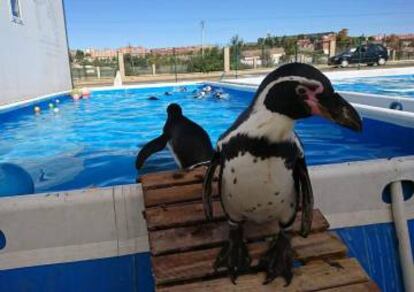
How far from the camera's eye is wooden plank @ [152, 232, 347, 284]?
6.47 ft

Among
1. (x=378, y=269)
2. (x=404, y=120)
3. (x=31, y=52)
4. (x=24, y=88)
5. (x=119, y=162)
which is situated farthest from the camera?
(x=31, y=52)

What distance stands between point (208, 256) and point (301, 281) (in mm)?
485

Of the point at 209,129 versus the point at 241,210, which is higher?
the point at 241,210

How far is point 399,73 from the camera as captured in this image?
1897cm

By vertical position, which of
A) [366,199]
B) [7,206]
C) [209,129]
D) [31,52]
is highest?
[31,52]

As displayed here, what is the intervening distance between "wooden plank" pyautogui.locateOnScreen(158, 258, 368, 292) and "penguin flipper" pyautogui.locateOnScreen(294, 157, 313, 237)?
8.0 inches

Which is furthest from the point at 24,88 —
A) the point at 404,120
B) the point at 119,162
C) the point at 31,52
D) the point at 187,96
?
the point at 404,120

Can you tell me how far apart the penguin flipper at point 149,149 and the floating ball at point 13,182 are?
107 cm

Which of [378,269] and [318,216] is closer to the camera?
[318,216]

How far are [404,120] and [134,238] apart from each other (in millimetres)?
3712

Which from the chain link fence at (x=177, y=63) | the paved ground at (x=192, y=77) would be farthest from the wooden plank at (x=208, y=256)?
the chain link fence at (x=177, y=63)

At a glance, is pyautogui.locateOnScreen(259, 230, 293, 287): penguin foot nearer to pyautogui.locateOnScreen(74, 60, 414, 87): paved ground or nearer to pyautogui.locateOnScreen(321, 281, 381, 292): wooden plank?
pyautogui.locateOnScreen(321, 281, 381, 292): wooden plank

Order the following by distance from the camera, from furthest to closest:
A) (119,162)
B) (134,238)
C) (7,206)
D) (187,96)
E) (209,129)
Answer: (187,96), (209,129), (119,162), (134,238), (7,206)

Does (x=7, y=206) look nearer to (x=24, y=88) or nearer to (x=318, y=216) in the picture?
(x=318, y=216)
